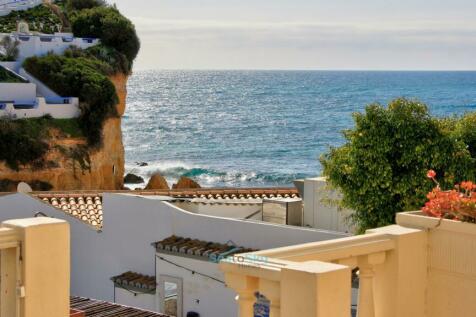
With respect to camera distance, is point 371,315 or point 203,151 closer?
point 371,315

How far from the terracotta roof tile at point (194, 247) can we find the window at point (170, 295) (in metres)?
0.62

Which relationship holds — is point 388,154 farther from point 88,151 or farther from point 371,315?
point 88,151

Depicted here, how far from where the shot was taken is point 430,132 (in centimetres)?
1286

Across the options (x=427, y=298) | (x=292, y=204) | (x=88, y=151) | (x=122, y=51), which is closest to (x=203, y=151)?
(x=122, y=51)

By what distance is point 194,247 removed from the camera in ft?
54.6

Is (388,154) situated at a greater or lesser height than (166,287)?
greater

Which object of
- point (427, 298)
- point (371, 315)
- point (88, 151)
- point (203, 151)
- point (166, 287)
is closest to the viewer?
point (371, 315)

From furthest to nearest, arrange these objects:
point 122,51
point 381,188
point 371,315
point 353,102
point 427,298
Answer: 1. point 353,102
2. point 122,51
3. point 381,188
4. point 427,298
5. point 371,315

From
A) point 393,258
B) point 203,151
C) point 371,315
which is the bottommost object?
point 203,151

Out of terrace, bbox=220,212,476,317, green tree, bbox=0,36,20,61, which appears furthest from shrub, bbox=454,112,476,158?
green tree, bbox=0,36,20,61

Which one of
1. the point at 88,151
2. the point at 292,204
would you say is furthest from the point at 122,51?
the point at 292,204

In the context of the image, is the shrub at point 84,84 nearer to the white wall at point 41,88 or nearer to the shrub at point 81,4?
the white wall at point 41,88

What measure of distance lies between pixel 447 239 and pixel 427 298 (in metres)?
0.46

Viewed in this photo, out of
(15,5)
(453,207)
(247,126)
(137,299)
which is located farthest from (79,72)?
(247,126)
